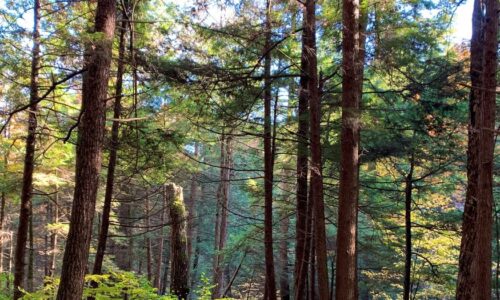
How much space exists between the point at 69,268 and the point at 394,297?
73.8ft

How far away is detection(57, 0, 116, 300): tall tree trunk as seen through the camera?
529 centimetres

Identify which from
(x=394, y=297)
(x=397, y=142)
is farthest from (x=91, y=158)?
(x=394, y=297)

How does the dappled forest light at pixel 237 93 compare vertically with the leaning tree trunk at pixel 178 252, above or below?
above

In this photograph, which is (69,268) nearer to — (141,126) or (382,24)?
(141,126)

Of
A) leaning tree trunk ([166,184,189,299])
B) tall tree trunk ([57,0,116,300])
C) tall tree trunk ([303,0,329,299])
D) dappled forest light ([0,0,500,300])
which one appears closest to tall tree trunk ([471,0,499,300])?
dappled forest light ([0,0,500,300])

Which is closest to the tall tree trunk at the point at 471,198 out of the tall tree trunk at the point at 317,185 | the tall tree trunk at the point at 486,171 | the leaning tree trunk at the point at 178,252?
the tall tree trunk at the point at 486,171

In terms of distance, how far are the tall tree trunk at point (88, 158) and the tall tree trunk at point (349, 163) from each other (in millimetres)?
3372

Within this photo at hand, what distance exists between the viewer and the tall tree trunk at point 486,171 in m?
4.78

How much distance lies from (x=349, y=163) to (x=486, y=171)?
65.9 inches

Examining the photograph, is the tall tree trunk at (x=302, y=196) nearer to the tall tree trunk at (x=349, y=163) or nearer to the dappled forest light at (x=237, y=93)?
the dappled forest light at (x=237, y=93)

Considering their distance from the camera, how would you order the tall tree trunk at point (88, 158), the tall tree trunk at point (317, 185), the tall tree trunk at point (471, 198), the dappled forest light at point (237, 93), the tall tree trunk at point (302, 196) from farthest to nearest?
the tall tree trunk at point (302, 196) < the tall tree trunk at point (471, 198) < the tall tree trunk at point (317, 185) < the dappled forest light at point (237, 93) < the tall tree trunk at point (88, 158)

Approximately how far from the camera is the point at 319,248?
6.16m

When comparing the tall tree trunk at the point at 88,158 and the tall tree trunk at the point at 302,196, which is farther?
the tall tree trunk at the point at 302,196

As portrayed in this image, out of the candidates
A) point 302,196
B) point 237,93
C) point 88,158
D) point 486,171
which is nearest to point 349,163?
point 486,171
